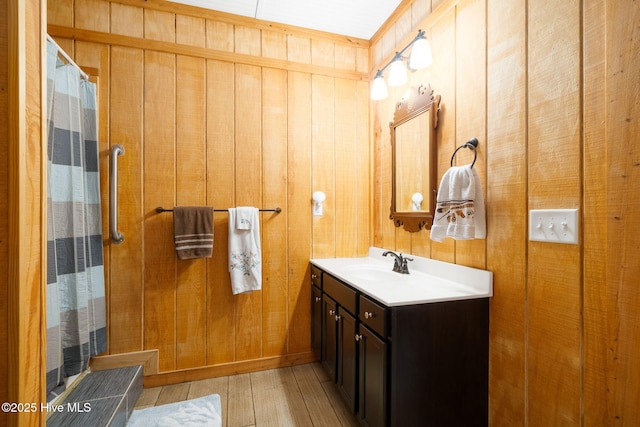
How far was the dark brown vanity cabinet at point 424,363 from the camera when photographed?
3.75ft

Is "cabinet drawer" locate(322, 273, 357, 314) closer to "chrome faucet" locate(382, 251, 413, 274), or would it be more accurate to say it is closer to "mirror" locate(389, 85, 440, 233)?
"chrome faucet" locate(382, 251, 413, 274)

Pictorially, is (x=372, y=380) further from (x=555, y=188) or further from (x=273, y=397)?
(x=555, y=188)

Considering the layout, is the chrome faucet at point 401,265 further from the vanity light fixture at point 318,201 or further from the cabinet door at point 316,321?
the vanity light fixture at point 318,201

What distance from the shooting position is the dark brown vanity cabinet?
1144 mm

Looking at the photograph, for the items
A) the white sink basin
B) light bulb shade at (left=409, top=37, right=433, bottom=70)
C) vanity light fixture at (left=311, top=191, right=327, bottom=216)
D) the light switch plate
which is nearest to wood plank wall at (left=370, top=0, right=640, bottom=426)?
the light switch plate

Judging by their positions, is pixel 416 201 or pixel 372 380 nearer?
pixel 372 380

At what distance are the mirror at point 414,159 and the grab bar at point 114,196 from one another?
5.80 ft

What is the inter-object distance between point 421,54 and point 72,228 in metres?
2.07

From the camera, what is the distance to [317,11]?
1.99 metres

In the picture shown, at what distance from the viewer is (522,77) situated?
1143 millimetres

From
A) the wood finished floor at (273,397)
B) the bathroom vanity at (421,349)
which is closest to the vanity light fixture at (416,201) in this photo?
the bathroom vanity at (421,349)

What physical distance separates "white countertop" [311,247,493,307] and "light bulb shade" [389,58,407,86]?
3.60ft

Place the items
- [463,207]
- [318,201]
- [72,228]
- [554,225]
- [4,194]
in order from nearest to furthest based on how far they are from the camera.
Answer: [4,194] < [554,225] < [463,207] < [72,228] < [318,201]

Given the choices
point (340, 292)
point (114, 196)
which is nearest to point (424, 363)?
point (340, 292)
